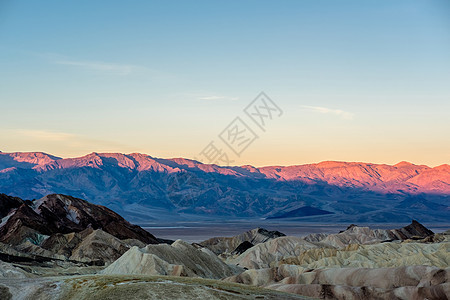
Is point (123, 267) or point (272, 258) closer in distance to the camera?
point (123, 267)

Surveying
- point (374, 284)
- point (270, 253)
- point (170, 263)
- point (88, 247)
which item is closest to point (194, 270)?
point (170, 263)

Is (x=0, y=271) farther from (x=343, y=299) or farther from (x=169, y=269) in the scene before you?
(x=343, y=299)

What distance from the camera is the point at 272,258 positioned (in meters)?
177

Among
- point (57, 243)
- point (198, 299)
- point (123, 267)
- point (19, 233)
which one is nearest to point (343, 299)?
point (198, 299)

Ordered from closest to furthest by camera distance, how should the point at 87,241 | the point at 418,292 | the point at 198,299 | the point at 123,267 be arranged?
the point at 198,299 → the point at 418,292 → the point at 123,267 → the point at 87,241

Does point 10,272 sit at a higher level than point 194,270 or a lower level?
higher

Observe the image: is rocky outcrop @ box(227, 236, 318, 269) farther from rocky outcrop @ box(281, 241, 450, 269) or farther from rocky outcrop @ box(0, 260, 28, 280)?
rocky outcrop @ box(0, 260, 28, 280)

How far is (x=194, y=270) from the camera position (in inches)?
4865

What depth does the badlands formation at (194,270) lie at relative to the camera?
60312 mm

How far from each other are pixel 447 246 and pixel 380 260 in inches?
670

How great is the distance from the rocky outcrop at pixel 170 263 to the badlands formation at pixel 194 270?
0.22m

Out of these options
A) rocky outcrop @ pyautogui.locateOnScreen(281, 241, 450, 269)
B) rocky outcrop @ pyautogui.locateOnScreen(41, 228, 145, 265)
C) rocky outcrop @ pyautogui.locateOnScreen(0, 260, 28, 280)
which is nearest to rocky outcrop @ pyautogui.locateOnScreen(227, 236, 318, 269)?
rocky outcrop @ pyautogui.locateOnScreen(281, 241, 450, 269)

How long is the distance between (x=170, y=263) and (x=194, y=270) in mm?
6122

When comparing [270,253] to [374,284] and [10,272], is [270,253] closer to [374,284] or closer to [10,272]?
[10,272]
